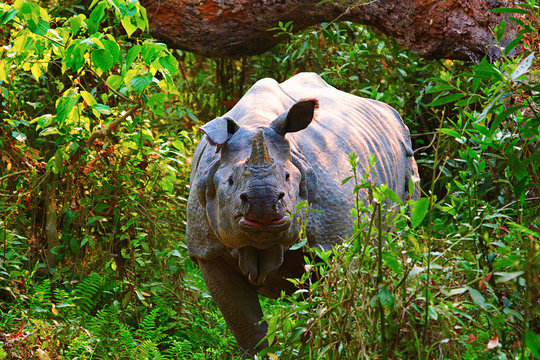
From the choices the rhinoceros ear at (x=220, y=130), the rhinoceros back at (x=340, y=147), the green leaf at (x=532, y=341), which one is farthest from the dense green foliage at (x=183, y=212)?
the rhinoceros ear at (x=220, y=130)

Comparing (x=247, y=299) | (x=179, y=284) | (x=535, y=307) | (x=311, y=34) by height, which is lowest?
(x=179, y=284)

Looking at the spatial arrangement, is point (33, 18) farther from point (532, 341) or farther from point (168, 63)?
point (532, 341)

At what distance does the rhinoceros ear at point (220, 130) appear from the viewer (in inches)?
168

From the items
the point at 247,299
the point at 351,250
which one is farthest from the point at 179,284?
the point at 351,250

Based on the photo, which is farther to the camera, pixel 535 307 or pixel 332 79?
pixel 332 79

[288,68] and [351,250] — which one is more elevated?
[351,250]

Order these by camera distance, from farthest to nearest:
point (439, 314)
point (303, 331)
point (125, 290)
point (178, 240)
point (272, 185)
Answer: point (178, 240) < point (125, 290) < point (272, 185) < point (303, 331) < point (439, 314)

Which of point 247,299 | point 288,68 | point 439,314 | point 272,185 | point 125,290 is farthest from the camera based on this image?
point 288,68

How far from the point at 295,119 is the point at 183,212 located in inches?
117

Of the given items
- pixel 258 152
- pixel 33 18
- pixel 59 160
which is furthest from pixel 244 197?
pixel 59 160

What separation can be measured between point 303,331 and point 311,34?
4913 millimetres

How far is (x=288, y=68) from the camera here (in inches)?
329

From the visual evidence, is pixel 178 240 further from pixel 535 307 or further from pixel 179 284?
pixel 535 307

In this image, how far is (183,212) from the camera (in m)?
7.19
